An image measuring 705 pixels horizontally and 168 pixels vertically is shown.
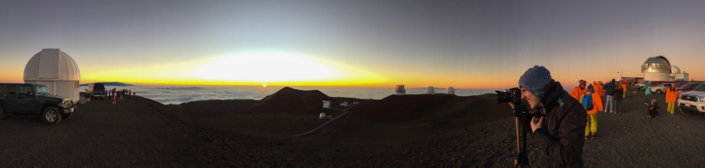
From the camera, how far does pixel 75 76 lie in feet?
91.1

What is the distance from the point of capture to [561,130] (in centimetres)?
287

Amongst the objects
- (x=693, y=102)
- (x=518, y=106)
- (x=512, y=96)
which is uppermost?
(x=512, y=96)

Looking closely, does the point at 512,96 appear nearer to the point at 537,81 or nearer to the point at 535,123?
the point at 535,123

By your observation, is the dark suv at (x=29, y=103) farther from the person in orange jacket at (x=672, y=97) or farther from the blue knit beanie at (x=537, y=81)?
the person in orange jacket at (x=672, y=97)

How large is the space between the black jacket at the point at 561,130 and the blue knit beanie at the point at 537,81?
7 centimetres

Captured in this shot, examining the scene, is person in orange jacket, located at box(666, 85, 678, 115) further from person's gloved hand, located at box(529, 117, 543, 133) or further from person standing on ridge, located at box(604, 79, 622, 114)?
person's gloved hand, located at box(529, 117, 543, 133)

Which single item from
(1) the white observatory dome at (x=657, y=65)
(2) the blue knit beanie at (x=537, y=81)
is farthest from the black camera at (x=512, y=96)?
(1) the white observatory dome at (x=657, y=65)

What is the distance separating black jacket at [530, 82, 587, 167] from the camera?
279cm

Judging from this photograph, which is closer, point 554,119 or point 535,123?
point 554,119

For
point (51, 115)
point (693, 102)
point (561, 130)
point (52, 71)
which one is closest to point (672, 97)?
point (693, 102)

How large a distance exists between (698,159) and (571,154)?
369 inches

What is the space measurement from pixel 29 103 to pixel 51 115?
94cm

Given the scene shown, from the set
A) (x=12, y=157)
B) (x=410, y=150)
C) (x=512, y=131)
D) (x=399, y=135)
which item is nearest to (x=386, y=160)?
(x=410, y=150)

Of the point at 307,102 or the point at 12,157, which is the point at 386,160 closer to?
the point at 12,157
